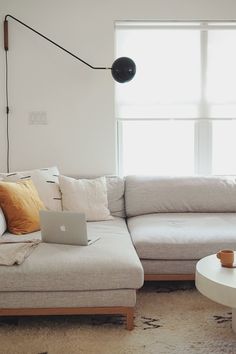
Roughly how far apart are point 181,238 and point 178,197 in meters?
0.70

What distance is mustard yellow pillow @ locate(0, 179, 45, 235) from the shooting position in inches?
102

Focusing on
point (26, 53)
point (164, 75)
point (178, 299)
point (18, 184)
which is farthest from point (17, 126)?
point (178, 299)

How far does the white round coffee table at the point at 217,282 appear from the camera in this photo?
5.56 feet

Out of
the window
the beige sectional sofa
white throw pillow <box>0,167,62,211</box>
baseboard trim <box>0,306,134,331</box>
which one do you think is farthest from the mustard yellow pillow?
the window

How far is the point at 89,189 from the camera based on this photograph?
3025mm

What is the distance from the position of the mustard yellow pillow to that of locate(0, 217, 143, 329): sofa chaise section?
540mm

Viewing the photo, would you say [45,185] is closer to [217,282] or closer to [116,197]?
[116,197]

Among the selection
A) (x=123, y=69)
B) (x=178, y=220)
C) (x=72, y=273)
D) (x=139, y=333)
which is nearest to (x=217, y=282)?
(x=139, y=333)

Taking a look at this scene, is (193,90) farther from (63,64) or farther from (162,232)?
(162,232)

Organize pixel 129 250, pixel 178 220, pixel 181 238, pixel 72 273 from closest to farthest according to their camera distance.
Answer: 1. pixel 72 273
2. pixel 129 250
3. pixel 181 238
4. pixel 178 220

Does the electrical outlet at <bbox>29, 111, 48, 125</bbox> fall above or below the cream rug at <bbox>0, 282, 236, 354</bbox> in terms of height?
above

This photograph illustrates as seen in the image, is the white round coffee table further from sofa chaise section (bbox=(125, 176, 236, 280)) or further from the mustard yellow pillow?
the mustard yellow pillow

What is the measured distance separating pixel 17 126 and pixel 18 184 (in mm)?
838

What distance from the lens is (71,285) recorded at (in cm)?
204
